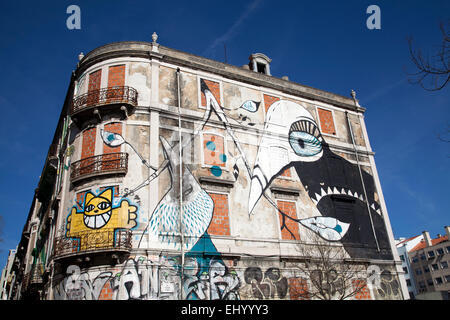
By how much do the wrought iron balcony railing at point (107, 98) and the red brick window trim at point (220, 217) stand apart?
6.85 meters

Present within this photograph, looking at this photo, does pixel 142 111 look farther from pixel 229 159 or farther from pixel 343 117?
pixel 343 117

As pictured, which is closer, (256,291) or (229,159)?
(256,291)

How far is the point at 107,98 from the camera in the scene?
20344mm

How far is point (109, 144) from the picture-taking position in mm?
19641

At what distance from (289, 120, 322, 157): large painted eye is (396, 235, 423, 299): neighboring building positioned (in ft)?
175

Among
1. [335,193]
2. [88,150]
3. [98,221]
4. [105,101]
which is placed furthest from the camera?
[335,193]

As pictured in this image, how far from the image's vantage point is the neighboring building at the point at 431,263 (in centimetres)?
6247

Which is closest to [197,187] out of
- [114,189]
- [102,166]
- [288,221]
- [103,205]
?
[114,189]

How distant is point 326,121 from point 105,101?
15470 millimetres

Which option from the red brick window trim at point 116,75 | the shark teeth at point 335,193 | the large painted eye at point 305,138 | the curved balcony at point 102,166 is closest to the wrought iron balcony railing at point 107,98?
the red brick window trim at point 116,75

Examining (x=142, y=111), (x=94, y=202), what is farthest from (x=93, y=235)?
(x=142, y=111)

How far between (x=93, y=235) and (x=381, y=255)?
1754cm

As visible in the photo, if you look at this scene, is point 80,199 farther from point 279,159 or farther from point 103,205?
point 279,159

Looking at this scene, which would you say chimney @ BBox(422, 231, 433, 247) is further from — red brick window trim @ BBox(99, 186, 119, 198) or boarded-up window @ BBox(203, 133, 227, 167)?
red brick window trim @ BBox(99, 186, 119, 198)
